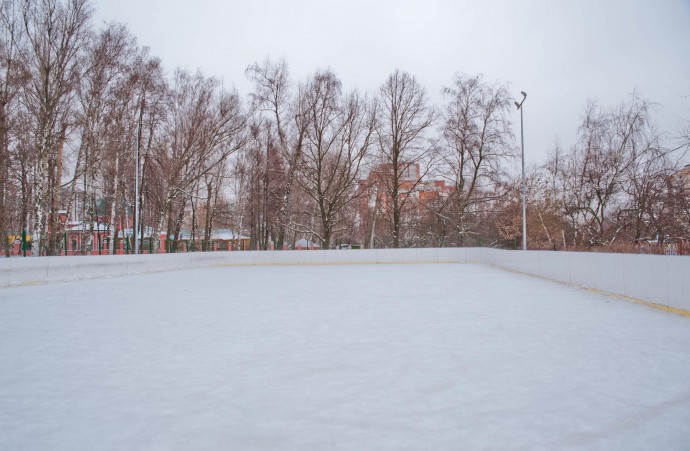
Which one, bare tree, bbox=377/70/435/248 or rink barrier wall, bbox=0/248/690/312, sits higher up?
bare tree, bbox=377/70/435/248

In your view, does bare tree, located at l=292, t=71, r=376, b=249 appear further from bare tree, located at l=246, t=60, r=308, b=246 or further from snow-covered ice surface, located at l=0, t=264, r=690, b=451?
snow-covered ice surface, located at l=0, t=264, r=690, b=451

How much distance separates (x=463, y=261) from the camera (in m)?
33.7

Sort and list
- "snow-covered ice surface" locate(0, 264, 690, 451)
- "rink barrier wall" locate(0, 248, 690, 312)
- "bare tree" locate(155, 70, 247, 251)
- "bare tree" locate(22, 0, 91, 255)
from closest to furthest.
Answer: "snow-covered ice surface" locate(0, 264, 690, 451) < "rink barrier wall" locate(0, 248, 690, 312) < "bare tree" locate(22, 0, 91, 255) < "bare tree" locate(155, 70, 247, 251)

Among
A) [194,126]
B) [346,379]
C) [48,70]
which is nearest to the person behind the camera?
[346,379]

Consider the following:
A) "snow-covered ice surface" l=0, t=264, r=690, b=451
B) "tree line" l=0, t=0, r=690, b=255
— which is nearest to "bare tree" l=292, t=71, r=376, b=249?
"tree line" l=0, t=0, r=690, b=255

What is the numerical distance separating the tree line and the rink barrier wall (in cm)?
283

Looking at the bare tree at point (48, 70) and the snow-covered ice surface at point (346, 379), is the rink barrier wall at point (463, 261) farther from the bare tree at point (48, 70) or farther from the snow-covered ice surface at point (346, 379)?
the bare tree at point (48, 70)

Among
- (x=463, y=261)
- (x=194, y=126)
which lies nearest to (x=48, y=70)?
(x=194, y=126)

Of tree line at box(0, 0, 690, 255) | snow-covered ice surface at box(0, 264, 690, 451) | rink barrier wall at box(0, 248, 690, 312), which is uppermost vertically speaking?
tree line at box(0, 0, 690, 255)

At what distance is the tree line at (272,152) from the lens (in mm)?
23219

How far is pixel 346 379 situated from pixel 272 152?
115ft

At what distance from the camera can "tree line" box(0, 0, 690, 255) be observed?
2322 centimetres

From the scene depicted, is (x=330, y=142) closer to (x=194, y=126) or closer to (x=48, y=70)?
(x=194, y=126)

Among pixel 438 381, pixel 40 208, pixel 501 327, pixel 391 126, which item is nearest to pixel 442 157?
pixel 391 126
